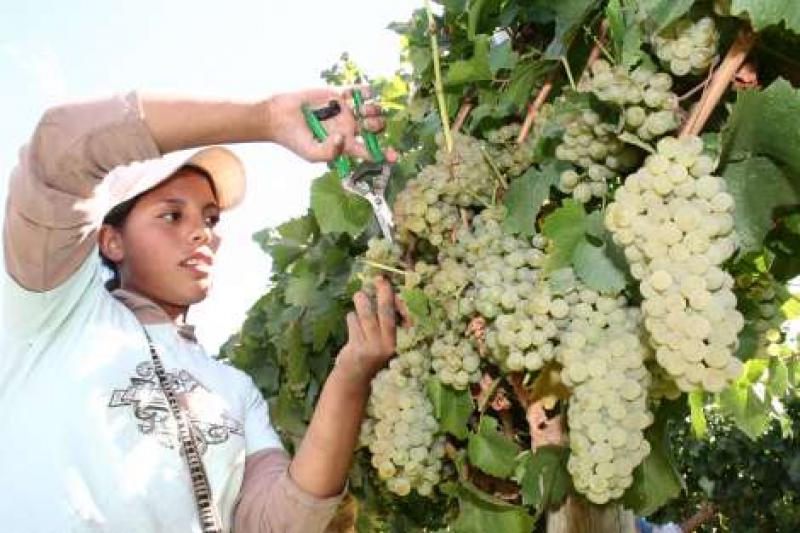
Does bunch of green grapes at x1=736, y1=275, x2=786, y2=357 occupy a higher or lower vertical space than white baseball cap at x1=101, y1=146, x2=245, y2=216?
higher

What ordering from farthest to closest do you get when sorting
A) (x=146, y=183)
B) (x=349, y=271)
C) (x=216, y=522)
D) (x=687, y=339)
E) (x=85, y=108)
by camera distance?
(x=349, y=271)
(x=146, y=183)
(x=216, y=522)
(x=85, y=108)
(x=687, y=339)

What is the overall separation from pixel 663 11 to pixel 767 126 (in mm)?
217

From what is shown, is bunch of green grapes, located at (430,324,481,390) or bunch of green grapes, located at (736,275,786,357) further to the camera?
bunch of green grapes, located at (736,275,786,357)

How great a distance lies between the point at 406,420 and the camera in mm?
1700

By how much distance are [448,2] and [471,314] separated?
0.73m

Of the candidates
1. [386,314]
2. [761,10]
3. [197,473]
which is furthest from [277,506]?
[761,10]

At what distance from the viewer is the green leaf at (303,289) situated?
2732 mm

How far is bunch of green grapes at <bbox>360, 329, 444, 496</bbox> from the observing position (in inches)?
65.8

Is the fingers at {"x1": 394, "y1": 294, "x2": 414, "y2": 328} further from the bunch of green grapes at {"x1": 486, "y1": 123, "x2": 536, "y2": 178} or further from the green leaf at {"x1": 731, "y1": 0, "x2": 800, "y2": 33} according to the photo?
the green leaf at {"x1": 731, "y1": 0, "x2": 800, "y2": 33}

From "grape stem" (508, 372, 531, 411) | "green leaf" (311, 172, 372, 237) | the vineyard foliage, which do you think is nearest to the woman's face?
the vineyard foliage

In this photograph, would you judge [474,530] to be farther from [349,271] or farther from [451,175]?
[349,271]

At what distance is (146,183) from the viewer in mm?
2320

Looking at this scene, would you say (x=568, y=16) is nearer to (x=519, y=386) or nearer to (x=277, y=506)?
(x=519, y=386)

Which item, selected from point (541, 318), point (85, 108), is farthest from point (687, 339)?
point (85, 108)
